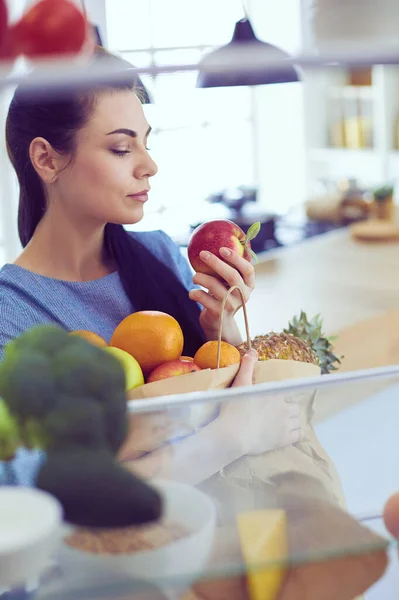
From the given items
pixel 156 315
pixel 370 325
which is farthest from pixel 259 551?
pixel 370 325

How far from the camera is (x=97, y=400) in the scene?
18.4 inches

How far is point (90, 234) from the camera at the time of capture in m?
1.33

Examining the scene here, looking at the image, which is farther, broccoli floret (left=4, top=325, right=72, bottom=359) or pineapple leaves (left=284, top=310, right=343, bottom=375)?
pineapple leaves (left=284, top=310, right=343, bottom=375)

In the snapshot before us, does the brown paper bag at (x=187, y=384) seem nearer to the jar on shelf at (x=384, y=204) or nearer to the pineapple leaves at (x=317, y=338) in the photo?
the pineapple leaves at (x=317, y=338)

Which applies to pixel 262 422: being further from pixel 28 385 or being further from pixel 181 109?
pixel 181 109

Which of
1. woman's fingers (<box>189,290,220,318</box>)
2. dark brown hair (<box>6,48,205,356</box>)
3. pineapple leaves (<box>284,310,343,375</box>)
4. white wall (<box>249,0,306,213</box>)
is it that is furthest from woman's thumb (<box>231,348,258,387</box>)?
white wall (<box>249,0,306,213</box>)

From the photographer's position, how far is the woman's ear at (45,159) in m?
1.25

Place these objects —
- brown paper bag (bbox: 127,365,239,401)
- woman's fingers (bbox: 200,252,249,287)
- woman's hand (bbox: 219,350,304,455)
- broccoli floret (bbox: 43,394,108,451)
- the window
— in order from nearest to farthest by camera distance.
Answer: broccoli floret (bbox: 43,394,108,451) < woman's hand (bbox: 219,350,304,455) < brown paper bag (bbox: 127,365,239,401) < woman's fingers (bbox: 200,252,249,287) < the window

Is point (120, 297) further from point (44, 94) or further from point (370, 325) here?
point (370, 325)

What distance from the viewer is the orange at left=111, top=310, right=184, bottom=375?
870 mm

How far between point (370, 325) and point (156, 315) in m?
2.10

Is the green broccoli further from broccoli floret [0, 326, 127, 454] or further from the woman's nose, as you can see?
the woman's nose

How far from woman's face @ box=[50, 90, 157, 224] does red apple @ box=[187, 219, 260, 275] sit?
151mm

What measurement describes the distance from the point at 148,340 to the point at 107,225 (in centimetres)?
53
